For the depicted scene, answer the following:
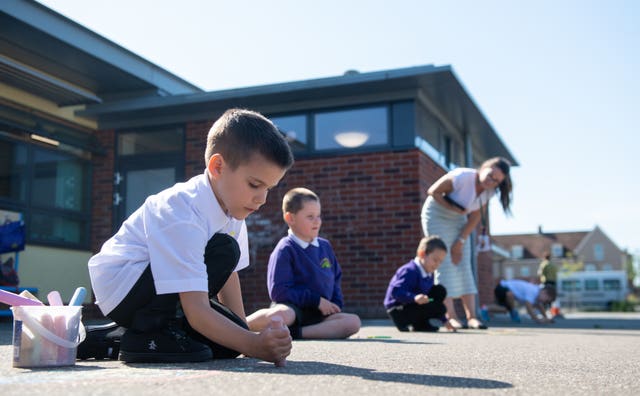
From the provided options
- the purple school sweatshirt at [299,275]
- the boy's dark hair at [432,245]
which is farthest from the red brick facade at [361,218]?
the purple school sweatshirt at [299,275]

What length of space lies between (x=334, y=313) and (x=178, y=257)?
2.68 m

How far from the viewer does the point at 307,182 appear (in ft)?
31.3

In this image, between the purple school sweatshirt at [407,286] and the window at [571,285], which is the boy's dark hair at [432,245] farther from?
the window at [571,285]

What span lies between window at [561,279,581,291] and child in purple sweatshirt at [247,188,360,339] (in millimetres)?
44951

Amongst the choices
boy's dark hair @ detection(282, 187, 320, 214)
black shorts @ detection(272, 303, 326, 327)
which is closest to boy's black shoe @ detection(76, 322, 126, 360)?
black shorts @ detection(272, 303, 326, 327)

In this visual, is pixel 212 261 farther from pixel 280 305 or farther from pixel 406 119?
pixel 406 119

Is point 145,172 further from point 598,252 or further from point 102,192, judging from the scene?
point 598,252

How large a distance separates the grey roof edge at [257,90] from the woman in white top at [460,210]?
2182 millimetres

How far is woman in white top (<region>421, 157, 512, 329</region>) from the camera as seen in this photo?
638cm

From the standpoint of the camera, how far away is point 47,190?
9047 millimetres

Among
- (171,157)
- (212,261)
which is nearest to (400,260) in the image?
(171,157)

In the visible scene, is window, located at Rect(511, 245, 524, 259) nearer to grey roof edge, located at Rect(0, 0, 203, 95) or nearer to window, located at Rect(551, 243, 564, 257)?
window, located at Rect(551, 243, 564, 257)

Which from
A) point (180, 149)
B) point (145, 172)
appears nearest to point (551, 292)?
point (180, 149)

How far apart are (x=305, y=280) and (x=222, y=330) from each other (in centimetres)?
267
